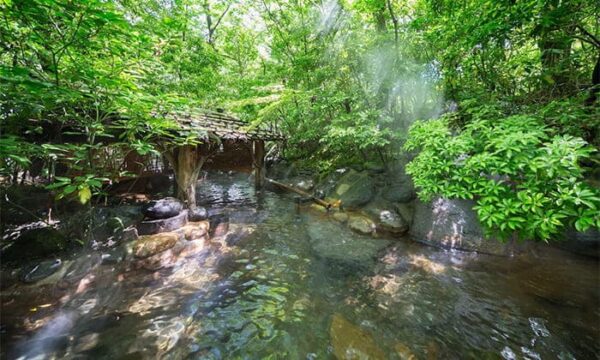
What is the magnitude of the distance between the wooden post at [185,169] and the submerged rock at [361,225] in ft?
16.7

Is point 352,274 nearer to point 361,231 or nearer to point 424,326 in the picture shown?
point 424,326

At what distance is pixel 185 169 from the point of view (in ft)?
24.3

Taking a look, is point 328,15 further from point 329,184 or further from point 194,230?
point 194,230

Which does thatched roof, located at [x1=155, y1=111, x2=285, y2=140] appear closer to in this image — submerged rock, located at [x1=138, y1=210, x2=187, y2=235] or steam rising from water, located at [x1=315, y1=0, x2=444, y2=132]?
submerged rock, located at [x1=138, y1=210, x2=187, y2=235]

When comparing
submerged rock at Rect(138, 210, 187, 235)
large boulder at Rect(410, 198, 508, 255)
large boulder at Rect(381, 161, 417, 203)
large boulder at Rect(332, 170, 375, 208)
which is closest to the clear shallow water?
large boulder at Rect(410, 198, 508, 255)

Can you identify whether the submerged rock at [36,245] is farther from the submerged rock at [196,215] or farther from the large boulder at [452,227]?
the large boulder at [452,227]

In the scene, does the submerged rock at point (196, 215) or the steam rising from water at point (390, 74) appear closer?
the submerged rock at point (196, 215)

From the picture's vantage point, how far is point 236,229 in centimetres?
794

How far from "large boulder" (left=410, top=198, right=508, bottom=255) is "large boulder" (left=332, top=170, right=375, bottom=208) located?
83.9 inches

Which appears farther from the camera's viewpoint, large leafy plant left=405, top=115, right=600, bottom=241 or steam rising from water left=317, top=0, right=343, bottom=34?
steam rising from water left=317, top=0, right=343, bottom=34

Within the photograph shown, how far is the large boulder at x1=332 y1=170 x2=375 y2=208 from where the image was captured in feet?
30.9

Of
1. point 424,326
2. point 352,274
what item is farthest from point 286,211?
point 424,326

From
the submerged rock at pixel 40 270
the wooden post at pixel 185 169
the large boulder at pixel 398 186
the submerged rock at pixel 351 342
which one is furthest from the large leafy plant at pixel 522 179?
the wooden post at pixel 185 169

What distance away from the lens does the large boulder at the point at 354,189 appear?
30.9ft
